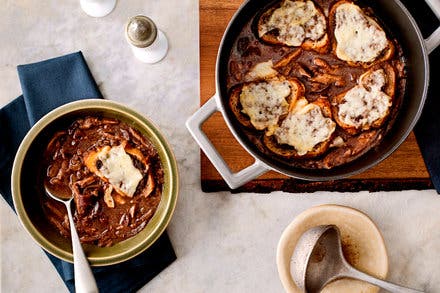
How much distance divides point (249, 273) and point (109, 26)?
918mm

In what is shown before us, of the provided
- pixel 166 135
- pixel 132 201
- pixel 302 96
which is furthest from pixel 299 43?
pixel 132 201

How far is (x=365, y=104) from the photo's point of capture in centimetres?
189

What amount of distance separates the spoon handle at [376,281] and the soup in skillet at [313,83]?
0.32 m

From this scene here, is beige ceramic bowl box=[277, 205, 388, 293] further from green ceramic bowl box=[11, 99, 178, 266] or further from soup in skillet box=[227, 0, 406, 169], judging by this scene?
green ceramic bowl box=[11, 99, 178, 266]

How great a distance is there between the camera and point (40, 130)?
5.98 feet

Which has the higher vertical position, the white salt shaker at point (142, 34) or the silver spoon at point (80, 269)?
the white salt shaker at point (142, 34)

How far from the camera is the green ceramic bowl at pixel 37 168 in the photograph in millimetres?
1819

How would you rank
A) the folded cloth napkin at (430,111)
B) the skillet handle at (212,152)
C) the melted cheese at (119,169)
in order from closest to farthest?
the skillet handle at (212,152) → the melted cheese at (119,169) → the folded cloth napkin at (430,111)

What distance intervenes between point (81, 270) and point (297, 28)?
947 millimetres

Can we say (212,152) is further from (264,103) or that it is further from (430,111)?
(430,111)

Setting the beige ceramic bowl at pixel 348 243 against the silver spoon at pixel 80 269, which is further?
the beige ceramic bowl at pixel 348 243

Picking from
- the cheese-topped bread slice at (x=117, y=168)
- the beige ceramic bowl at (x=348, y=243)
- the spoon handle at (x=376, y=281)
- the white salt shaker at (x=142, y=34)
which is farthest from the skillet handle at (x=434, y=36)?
the cheese-topped bread slice at (x=117, y=168)

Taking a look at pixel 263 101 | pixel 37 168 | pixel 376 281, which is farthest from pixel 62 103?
pixel 376 281

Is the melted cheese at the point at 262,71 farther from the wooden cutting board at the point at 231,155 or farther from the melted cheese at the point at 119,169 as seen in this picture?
the melted cheese at the point at 119,169
